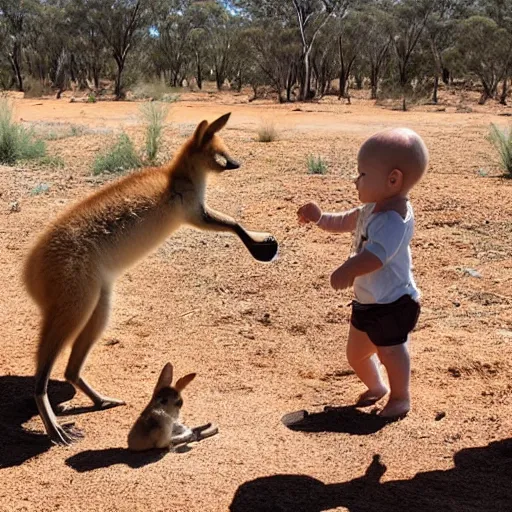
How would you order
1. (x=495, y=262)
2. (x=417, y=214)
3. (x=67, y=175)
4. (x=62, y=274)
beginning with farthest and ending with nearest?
(x=67, y=175) → (x=417, y=214) → (x=495, y=262) → (x=62, y=274)

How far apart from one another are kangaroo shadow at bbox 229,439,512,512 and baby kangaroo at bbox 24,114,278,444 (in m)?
1.39

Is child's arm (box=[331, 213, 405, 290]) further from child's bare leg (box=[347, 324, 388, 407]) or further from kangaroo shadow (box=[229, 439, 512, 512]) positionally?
kangaroo shadow (box=[229, 439, 512, 512])

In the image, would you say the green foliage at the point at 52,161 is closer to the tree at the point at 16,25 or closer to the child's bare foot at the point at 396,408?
the child's bare foot at the point at 396,408

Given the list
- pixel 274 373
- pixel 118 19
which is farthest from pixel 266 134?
pixel 118 19

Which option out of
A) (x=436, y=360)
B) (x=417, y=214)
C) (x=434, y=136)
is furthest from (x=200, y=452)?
(x=434, y=136)

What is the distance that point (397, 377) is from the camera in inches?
162

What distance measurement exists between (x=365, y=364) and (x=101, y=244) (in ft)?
6.17

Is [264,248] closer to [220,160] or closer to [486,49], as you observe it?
[220,160]

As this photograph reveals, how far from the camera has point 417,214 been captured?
9414mm

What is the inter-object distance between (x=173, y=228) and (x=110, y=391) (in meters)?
1.26

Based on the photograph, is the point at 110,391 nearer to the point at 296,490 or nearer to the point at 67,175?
the point at 296,490

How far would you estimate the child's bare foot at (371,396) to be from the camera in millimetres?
4445

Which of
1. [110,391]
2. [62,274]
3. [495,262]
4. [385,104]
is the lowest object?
[110,391]

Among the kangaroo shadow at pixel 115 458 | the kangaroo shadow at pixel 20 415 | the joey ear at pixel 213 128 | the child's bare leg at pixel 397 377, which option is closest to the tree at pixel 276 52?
the joey ear at pixel 213 128
